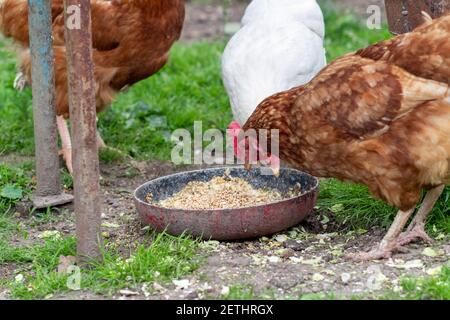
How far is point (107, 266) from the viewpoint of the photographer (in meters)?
3.82

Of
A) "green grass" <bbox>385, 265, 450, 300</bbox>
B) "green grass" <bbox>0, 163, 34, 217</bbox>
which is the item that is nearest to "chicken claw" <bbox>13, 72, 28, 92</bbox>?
"green grass" <bbox>0, 163, 34, 217</bbox>

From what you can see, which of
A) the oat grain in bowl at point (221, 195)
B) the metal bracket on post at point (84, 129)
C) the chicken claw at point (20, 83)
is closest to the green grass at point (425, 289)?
the oat grain in bowl at point (221, 195)

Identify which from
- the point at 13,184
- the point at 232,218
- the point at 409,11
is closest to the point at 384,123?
the point at 232,218

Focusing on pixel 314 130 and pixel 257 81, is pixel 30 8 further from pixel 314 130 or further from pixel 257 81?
pixel 314 130

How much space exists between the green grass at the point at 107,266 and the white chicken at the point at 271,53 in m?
1.22

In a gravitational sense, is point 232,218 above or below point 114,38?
below

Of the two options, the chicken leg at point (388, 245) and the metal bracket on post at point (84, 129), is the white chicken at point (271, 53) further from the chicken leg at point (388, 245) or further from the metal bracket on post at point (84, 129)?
the metal bracket on post at point (84, 129)

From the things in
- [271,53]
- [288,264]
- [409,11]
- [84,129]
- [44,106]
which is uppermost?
[409,11]

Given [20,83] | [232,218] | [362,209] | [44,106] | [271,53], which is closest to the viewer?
[232,218]

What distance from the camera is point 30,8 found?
185 inches

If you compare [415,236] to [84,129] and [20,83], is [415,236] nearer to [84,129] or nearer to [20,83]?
[84,129]

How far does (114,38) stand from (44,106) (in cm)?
74

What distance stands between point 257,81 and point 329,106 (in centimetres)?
111

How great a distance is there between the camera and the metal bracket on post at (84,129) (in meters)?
3.67
